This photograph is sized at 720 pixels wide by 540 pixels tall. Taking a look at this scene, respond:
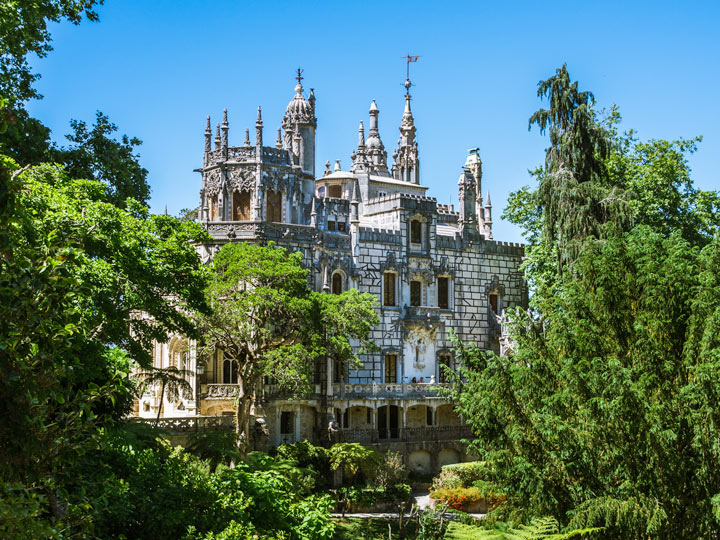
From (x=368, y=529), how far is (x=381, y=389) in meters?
13.8

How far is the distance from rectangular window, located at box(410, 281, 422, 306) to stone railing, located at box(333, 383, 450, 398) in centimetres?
472

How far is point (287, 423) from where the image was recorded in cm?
4394

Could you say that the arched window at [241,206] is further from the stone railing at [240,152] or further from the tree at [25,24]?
the tree at [25,24]

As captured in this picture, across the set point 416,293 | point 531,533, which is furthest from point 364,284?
point 531,533

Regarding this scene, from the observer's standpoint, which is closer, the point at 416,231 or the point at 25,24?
the point at 25,24

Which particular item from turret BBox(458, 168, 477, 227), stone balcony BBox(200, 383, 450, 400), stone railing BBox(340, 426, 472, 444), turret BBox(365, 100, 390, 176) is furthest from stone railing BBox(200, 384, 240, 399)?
turret BBox(365, 100, 390, 176)

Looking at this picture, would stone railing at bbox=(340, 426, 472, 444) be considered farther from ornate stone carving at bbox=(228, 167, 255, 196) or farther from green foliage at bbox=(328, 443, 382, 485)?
ornate stone carving at bbox=(228, 167, 255, 196)

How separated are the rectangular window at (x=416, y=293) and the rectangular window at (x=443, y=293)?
4.56 ft

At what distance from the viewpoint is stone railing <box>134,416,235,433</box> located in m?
36.3

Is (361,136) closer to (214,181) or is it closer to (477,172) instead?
(477,172)

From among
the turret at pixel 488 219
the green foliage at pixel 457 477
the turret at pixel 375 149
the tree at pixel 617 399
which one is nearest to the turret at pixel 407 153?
the turret at pixel 375 149

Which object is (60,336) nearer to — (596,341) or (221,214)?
(596,341)

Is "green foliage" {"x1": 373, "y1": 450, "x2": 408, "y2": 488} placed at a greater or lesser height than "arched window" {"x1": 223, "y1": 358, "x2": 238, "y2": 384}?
lesser

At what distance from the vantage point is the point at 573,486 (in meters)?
20.2
